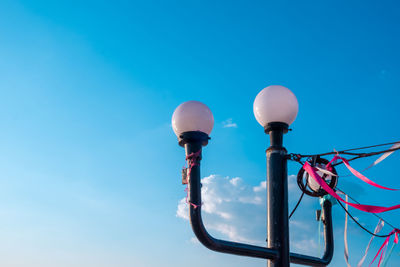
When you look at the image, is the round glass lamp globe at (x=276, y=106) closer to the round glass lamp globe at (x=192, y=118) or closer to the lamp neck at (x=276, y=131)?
the lamp neck at (x=276, y=131)

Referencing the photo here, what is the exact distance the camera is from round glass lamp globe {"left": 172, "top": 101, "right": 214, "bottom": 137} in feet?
17.5

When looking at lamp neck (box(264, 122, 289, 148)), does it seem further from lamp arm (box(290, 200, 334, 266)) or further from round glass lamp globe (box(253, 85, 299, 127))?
lamp arm (box(290, 200, 334, 266))

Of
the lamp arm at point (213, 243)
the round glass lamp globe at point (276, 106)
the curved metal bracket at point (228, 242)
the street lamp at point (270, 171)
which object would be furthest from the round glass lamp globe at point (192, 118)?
the lamp arm at point (213, 243)

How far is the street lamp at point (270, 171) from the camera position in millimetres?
4656

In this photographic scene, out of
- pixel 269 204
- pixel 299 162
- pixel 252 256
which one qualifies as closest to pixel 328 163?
pixel 299 162

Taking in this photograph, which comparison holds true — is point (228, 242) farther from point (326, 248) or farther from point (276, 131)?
point (326, 248)

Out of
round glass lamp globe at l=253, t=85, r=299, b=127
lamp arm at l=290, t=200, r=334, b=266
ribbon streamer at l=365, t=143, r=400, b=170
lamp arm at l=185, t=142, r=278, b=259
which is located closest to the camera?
ribbon streamer at l=365, t=143, r=400, b=170

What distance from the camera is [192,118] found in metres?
5.32

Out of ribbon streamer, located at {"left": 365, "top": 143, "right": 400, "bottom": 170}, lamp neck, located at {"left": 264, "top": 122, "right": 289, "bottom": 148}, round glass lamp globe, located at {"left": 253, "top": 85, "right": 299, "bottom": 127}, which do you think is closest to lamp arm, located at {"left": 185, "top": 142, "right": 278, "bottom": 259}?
lamp neck, located at {"left": 264, "top": 122, "right": 289, "bottom": 148}

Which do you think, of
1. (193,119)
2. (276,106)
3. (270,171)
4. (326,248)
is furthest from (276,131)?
(326,248)

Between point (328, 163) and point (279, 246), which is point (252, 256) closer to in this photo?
point (279, 246)

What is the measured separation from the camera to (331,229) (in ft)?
18.3

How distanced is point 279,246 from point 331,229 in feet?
3.98

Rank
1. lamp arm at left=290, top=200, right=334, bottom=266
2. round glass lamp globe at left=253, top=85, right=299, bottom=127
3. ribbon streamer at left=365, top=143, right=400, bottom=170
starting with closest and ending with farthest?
ribbon streamer at left=365, top=143, right=400, bottom=170 → lamp arm at left=290, top=200, right=334, bottom=266 → round glass lamp globe at left=253, top=85, right=299, bottom=127
